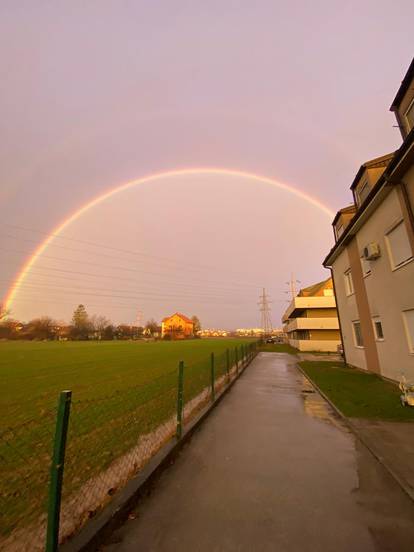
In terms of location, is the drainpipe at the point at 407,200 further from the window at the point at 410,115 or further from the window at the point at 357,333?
the window at the point at 357,333

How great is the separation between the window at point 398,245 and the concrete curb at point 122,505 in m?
8.55

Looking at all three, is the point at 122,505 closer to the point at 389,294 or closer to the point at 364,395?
the point at 364,395

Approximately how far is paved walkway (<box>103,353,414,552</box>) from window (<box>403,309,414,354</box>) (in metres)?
4.95

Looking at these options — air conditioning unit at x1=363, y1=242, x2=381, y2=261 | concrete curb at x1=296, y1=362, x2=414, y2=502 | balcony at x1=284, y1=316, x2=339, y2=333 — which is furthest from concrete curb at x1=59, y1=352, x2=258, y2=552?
balcony at x1=284, y1=316, x2=339, y2=333

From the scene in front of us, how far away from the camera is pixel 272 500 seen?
3.15m

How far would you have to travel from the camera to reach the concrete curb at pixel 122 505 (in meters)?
2.37

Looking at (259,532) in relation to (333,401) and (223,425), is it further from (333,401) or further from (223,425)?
(333,401)

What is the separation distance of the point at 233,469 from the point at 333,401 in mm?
5007

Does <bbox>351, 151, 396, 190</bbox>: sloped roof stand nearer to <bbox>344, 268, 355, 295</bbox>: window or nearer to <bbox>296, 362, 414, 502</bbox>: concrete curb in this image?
<bbox>344, 268, 355, 295</bbox>: window

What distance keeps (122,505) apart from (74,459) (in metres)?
2.15

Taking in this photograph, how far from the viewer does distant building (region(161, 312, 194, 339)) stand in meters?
110

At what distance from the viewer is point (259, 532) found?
2619 millimetres

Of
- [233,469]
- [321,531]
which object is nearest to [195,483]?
[233,469]

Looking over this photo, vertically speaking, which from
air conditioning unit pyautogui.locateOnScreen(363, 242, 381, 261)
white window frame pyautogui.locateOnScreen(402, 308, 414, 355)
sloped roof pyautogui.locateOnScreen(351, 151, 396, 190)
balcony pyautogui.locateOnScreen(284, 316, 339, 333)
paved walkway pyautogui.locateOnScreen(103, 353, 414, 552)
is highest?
sloped roof pyautogui.locateOnScreen(351, 151, 396, 190)
